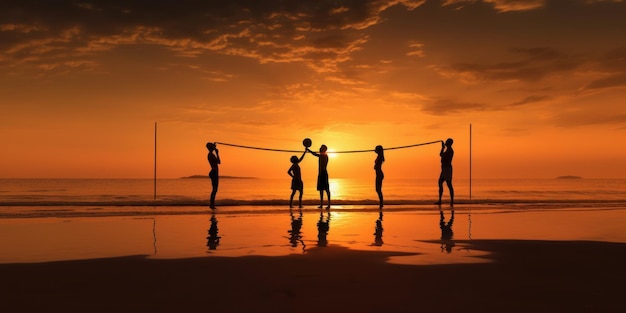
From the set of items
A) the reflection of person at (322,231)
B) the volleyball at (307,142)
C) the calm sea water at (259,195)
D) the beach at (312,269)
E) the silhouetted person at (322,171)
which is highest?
the volleyball at (307,142)

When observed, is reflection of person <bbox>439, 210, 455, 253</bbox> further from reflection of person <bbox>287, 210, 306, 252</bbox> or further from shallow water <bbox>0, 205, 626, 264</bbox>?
reflection of person <bbox>287, 210, 306, 252</bbox>

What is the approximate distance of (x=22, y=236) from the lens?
34.6 ft

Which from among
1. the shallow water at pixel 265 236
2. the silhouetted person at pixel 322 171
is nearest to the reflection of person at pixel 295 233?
the shallow water at pixel 265 236

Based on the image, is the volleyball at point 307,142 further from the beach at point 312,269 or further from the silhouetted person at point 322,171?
the beach at point 312,269

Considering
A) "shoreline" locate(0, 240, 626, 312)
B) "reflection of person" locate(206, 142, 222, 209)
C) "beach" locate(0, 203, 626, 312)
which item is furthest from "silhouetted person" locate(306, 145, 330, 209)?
"shoreline" locate(0, 240, 626, 312)

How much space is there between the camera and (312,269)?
6727 mm

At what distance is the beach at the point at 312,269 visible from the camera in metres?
5.05

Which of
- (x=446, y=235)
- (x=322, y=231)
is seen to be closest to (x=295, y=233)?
(x=322, y=231)

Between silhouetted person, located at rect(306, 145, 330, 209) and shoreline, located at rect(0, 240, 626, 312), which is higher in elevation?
silhouetted person, located at rect(306, 145, 330, 209)

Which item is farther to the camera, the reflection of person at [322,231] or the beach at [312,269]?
the reflection of person at [322,231]

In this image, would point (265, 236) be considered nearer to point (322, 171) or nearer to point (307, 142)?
point (322, 171)

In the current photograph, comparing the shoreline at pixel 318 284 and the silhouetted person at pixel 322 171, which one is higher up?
the silhouetted person at pixel 322 171

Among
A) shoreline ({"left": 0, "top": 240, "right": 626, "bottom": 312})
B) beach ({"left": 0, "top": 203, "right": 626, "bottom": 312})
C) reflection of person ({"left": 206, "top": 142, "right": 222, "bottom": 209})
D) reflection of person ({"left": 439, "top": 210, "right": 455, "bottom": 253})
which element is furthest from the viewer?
reflection of person ({"left": 206, "top": 142, "right": 222, "bottom": 209})

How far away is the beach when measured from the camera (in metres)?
5.05
